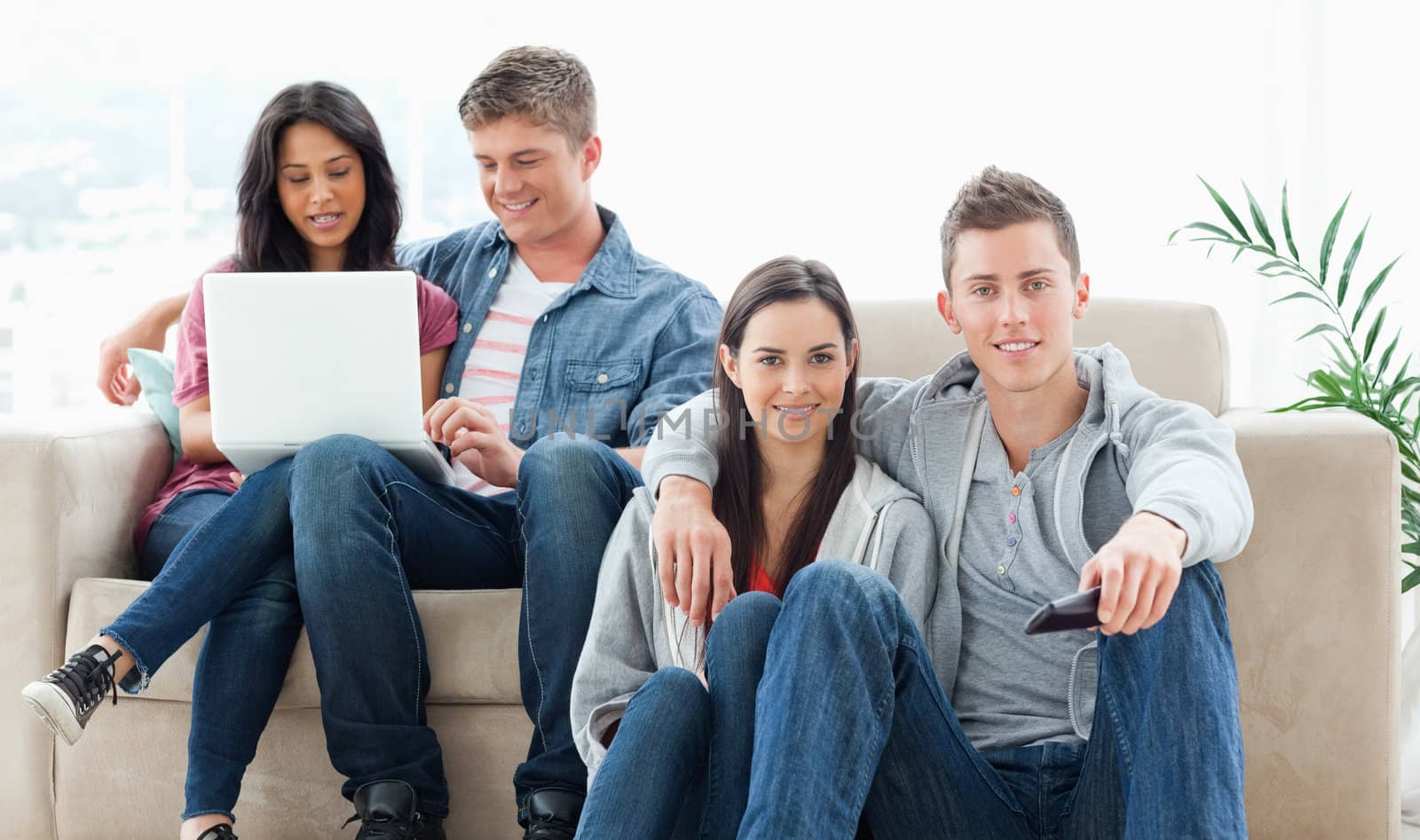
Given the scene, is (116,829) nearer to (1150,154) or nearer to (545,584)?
(545,584)

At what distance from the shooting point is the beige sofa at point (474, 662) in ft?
4.92

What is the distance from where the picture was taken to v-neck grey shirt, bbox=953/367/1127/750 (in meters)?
1.25

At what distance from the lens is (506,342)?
A: 6.31 feet

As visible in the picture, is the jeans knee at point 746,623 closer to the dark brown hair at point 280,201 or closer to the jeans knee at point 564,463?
the jeans knee at point 564,463

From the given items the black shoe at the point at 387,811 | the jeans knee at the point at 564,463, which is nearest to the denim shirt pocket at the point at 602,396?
the jeans knee at the point at 564,463

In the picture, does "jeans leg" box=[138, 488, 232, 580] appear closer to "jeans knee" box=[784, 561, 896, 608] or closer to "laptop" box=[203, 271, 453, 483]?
"laptop" box=[203, 271, 453, 483]

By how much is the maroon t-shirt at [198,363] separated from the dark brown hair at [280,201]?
7 cm

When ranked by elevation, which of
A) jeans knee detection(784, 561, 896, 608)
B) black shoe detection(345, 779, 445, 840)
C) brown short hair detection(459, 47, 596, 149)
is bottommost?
black shoe detection(345, 779, 445, 840)

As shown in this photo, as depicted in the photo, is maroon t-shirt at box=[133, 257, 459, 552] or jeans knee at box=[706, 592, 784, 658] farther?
maroon t-shirt at box=[133, 257, 459, 552]

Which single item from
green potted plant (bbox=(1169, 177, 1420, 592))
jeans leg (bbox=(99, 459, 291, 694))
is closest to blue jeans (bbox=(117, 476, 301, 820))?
jeans leg (bbox=(99, 459, 291, 694))

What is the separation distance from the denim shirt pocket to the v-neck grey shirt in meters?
0.64

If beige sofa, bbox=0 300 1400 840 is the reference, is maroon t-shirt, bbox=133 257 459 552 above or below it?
above

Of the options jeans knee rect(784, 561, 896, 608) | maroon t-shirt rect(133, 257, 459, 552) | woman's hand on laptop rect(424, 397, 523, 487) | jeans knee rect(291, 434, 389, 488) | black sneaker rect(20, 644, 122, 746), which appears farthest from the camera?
maroon t-shirt rect(133, 257, 459, 552)

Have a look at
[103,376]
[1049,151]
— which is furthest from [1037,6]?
[103,376]
